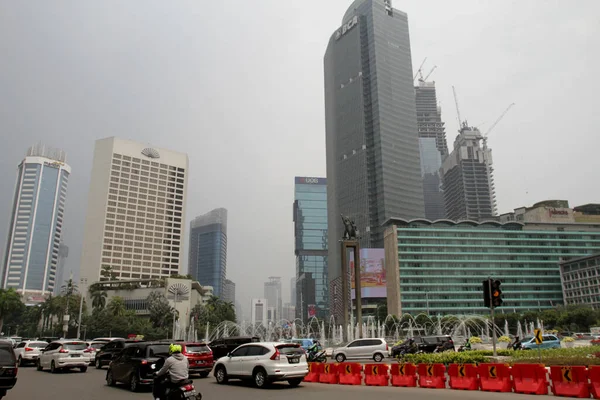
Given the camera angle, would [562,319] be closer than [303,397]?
No

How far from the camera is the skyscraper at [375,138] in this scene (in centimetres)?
17600

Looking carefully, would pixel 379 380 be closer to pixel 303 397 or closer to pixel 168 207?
pixel 303 397

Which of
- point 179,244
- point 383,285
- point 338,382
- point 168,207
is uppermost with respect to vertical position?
point 168,207

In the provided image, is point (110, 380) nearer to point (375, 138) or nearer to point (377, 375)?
point (377, 375)

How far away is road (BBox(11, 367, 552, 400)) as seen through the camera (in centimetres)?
1414

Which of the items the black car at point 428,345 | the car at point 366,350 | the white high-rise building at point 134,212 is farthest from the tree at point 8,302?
the black car at point 428,345

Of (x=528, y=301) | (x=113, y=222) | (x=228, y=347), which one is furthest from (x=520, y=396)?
(x=113, y=222)

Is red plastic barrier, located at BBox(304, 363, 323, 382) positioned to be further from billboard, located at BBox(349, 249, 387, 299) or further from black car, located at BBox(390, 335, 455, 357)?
billboard, located at BBox(349, 249, 387, 299)

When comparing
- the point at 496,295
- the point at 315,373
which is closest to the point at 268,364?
the point at 315,373

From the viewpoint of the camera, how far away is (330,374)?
1903 centimetres

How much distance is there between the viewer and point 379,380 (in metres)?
17.8

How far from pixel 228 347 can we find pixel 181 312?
98390 millimetres

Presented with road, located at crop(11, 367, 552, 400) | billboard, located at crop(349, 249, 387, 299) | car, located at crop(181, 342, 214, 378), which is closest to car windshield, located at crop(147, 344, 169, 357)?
road, located at crop(11, 367, 552, 400)

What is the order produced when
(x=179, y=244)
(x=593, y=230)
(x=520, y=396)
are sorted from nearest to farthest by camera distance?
(x=520, y=396), (x=593, y=230), (x=179, y=244)
